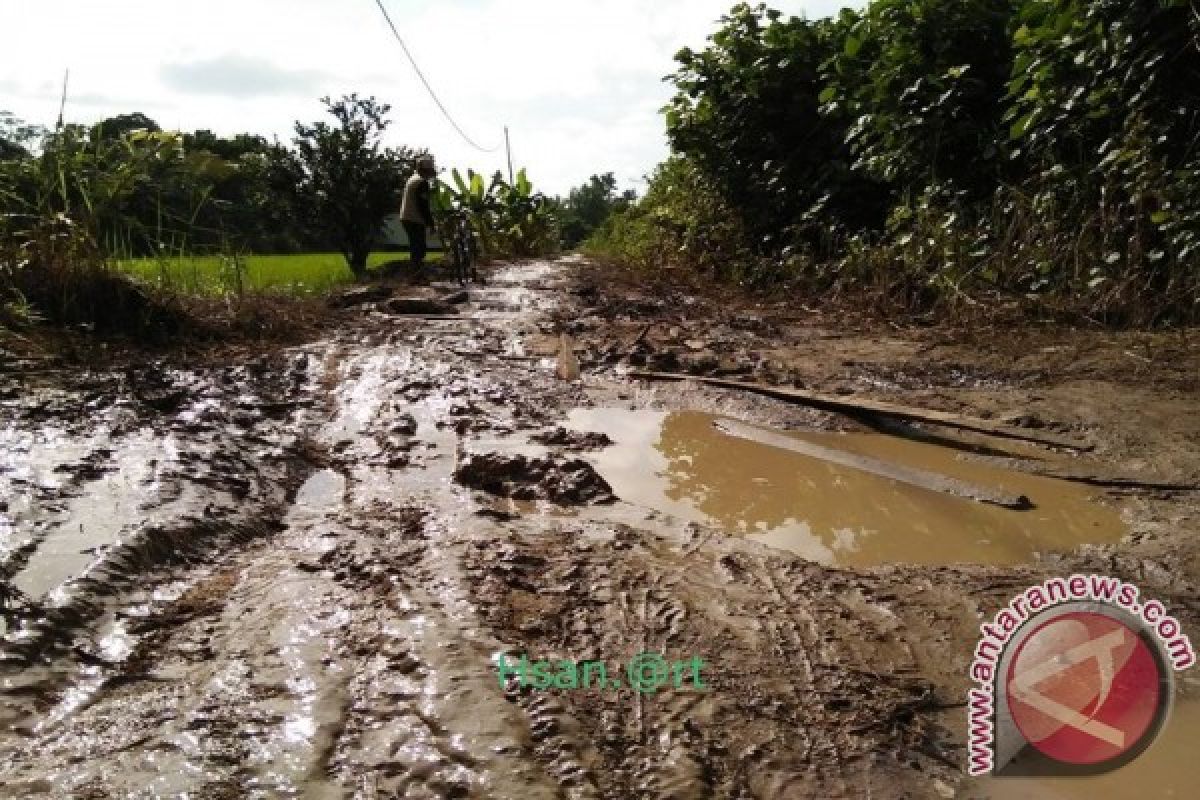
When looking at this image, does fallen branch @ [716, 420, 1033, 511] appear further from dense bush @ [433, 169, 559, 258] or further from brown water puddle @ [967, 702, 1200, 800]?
dense bush @ [433, 169, 559, 258]

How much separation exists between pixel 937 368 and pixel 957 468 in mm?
1458

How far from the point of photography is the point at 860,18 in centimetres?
689

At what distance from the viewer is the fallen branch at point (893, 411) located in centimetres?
332

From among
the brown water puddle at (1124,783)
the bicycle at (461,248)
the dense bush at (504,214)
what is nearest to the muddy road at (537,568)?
the brown water puddle at (1124,783)

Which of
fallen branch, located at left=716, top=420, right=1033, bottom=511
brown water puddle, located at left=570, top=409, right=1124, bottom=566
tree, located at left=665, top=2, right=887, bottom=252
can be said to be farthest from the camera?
tree, located at left=665, top=2, right=887, bottom=252

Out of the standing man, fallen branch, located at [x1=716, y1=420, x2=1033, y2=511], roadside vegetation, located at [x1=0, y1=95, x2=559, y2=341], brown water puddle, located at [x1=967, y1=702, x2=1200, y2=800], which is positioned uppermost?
the standing man

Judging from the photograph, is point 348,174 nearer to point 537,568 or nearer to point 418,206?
point 418,206

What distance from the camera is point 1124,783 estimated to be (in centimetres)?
140

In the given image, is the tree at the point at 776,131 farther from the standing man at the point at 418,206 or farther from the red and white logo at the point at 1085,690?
the red and white logo at the point at 1085,690

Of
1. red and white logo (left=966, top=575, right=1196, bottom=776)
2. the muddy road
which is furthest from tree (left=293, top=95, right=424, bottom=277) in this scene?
red and white logo (left=966, top=575, right=1196, bottom=776)

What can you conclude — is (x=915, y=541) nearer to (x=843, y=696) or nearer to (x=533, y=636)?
(x=843, y=696)

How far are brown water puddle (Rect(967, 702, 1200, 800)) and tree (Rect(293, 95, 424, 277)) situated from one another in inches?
398

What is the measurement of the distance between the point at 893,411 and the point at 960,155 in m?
3.78

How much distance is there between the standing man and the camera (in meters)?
9.70
